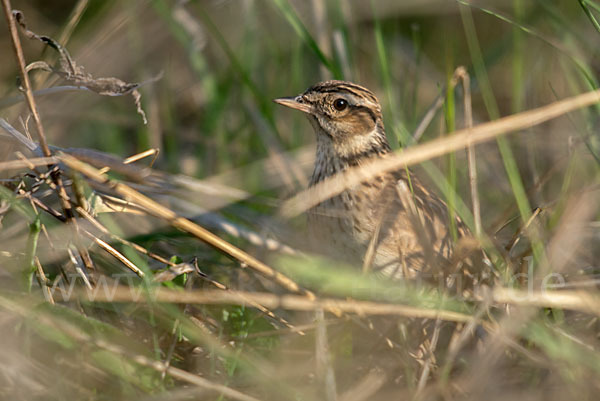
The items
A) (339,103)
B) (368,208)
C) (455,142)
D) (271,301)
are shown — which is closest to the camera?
(271,301)

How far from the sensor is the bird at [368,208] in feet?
11.7

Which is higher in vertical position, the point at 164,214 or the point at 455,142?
the point at 455,142

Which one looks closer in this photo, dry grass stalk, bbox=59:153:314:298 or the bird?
dry grass stalk, bbox=59:153:314:298

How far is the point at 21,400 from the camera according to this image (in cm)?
272

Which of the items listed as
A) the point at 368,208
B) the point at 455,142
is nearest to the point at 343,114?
the point at 368,208

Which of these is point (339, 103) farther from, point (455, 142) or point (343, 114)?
point (455, 142)

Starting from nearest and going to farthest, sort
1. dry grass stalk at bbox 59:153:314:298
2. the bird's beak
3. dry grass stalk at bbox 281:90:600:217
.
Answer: dry grass stalk at bbox 59:153:314:298 → dry grass stalk at bbox 281:90:600:217 → the bird's beak

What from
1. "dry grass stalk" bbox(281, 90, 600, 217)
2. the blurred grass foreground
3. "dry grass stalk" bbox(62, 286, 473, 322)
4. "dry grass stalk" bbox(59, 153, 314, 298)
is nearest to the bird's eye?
the blurred grass foreground

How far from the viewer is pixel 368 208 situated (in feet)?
12.3

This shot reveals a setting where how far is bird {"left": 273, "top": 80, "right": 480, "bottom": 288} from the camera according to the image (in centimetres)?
355

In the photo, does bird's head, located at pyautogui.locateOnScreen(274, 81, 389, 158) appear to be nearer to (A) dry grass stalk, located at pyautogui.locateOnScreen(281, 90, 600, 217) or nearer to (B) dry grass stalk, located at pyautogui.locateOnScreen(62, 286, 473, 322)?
(A) dry grass stalk, located at pyautogui.locateOnScreen(281, 90, 600, 217)

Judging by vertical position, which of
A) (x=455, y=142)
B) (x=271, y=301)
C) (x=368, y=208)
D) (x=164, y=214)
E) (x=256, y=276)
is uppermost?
(x=455, y=142)

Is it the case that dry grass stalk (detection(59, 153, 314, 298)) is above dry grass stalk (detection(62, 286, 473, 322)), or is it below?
above

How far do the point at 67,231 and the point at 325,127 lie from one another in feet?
5.17
